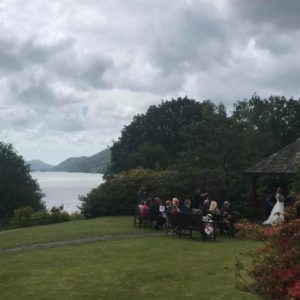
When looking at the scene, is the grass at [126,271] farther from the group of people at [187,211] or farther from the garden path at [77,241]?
the group of people at [187,211]

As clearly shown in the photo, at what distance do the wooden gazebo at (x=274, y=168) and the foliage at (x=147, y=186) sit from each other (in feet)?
4.41

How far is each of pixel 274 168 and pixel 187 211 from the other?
6.60 meters

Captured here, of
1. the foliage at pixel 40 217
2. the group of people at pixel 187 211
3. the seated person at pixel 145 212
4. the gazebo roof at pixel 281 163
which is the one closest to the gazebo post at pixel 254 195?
the gazebo roof at pixel 281 163

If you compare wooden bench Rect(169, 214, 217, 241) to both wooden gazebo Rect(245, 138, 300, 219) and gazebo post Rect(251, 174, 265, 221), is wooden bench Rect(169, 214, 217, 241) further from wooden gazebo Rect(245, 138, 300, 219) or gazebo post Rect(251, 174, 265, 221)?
gazebo post Rect(251, 174, 265, 221)

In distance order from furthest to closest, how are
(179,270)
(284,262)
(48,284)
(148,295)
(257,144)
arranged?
(257,144)
(179,270)
(48,284)
(148,295)
(284,262)

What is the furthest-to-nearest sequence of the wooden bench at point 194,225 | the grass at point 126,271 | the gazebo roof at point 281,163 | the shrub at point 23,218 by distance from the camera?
the shrub at point 23,218, the gazebo roof at point 281,163, the wooden bench at point 194,225, the grass at point 126,271

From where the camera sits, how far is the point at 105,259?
45.6 ft

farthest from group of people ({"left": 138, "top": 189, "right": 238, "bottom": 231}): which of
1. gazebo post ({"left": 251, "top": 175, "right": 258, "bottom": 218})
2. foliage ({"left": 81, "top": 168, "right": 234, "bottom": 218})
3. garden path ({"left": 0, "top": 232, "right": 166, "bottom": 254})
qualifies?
gazebo post ({"left": 251, "top": 175, "right": 258, "bottom": 218})

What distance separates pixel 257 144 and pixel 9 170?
31363mm

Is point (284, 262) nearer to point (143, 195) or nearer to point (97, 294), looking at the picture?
point (97, 294)

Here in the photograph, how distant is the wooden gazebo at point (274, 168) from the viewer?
24.8 metres

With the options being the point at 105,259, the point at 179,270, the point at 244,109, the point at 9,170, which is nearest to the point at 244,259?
the point at 179,270

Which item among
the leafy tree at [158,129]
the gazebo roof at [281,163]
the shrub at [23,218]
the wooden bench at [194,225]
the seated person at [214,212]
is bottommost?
the shrub at [23,218]

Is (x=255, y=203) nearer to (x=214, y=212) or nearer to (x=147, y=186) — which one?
(x=147, y=186)
